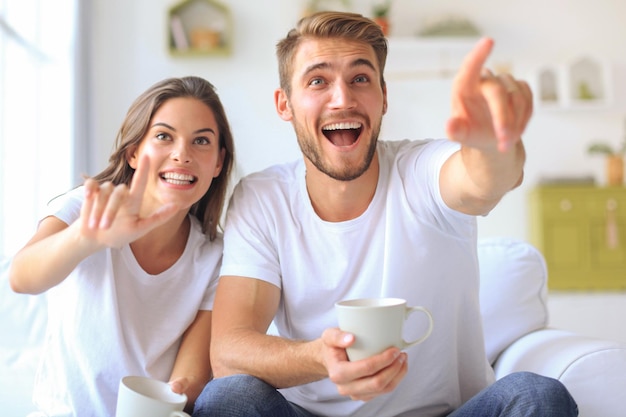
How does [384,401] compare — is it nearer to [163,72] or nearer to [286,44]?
[286,44]

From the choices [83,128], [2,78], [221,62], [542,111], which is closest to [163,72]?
[221,62]

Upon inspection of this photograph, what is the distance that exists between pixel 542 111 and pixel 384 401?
4061 millimetres

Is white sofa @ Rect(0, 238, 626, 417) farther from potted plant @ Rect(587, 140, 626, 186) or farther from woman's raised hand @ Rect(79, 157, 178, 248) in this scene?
potted plant @ Rect(587, 140, 626, 186)

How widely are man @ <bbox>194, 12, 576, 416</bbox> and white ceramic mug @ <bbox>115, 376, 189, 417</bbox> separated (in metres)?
0.10

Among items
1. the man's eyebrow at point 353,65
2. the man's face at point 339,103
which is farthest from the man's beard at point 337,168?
the man's eyebrow at point 353,65

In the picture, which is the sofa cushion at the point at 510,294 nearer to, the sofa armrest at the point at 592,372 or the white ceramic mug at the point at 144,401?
the sofa armrest at the point at 592,372

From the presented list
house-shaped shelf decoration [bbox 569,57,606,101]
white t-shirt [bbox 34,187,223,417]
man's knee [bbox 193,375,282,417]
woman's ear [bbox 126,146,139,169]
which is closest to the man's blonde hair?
woman's ear [bbox 126,146,139,169]

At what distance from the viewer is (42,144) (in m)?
3.90

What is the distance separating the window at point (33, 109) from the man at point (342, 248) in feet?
7.26

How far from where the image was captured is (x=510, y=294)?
1.81 m

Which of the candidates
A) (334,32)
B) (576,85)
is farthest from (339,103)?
(576,85)

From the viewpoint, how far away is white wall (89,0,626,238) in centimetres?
480

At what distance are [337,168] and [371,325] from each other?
1.90 ft

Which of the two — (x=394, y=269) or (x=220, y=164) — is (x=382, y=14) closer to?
(x=220, y=164)
